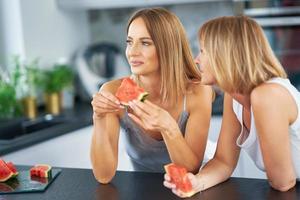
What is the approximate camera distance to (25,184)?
1.44 m

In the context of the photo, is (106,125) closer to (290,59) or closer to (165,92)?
(165,92)

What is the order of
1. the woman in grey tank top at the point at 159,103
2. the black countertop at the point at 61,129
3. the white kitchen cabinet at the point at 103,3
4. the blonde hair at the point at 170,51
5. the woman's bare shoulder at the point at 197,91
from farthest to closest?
the white kitchen cabinet at the point at 103,3 < the black countertop at the point at 61,129 < the woman's bare shoulder at the point at 197,91 < the blonde hair at the point at 170,51 < the woman in grey tank top at the point at 159,103

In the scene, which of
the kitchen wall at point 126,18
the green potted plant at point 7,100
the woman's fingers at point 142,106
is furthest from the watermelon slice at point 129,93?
the kitchen wall at point 126,18

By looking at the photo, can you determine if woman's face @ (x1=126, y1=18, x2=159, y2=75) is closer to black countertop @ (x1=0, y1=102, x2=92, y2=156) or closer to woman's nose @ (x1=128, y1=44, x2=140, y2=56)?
woman's nose @ (x1=128, y1=44, x2=140, y2=56)

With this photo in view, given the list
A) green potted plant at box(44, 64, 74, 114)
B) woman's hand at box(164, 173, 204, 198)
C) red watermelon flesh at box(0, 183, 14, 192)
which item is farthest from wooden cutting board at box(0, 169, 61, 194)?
green potted plant at box(44, 64, 74, 114)

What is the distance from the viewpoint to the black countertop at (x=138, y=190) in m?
1.26

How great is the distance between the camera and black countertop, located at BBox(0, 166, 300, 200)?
1264 millimetres

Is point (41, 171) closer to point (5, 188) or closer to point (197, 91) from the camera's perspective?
point (5, 188)

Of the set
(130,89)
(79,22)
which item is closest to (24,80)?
(79,22)

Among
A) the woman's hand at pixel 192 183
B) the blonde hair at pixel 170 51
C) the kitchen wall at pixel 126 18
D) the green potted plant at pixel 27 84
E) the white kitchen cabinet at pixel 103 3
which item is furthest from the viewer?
the kitchen wall at pixel 126 18

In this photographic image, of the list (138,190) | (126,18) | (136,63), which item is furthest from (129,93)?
(126,18)

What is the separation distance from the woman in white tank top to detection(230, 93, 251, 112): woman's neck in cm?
1

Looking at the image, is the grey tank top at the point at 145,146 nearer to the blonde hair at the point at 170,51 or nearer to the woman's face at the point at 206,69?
the blonde hair at the point at 170,51

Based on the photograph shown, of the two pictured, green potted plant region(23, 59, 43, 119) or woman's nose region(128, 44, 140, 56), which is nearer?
woman's nose region(128, 44, 140, 56)
